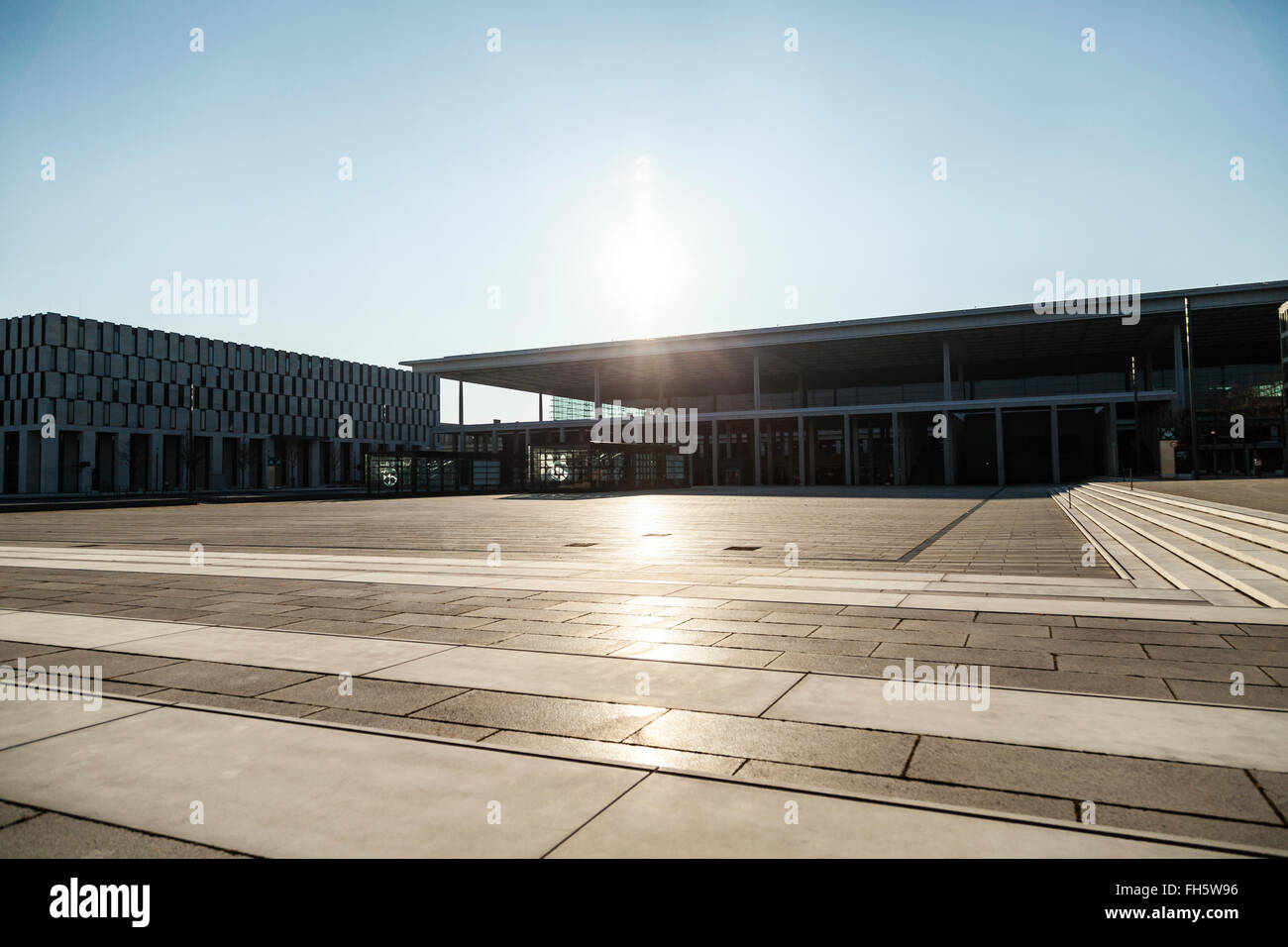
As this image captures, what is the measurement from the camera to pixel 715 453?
7206cm

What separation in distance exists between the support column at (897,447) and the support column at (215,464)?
70458mm

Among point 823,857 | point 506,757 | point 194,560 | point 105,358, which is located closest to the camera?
point 823,857

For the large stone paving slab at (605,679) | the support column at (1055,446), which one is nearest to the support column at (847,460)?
the support column at (1055,446)

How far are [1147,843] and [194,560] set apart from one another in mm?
14999

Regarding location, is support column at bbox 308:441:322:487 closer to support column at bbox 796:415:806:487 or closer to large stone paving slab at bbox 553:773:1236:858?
support column at bbox 796:415:806:487

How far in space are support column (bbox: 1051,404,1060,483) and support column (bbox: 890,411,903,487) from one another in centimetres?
1093

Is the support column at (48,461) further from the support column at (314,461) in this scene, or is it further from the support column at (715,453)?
the support column at (715,453)

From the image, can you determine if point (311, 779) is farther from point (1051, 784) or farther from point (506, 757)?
point (1051, 784)

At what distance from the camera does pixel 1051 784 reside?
3.81 meters

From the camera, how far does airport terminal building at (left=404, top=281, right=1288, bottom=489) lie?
57188 mm

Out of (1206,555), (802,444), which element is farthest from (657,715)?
(802,444)

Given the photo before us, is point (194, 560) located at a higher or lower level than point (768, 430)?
lower

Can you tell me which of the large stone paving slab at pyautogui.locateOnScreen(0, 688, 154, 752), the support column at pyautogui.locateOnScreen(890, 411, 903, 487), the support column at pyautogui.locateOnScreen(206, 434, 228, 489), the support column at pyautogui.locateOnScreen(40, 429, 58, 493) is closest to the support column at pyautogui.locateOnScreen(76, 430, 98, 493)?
the support column at pyautogui.locateOnScreen(40, 429, 58, 493)
